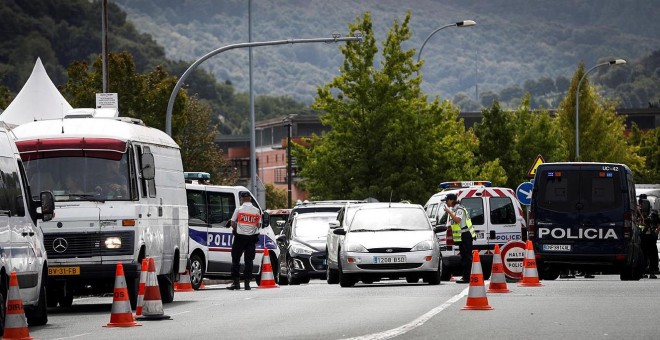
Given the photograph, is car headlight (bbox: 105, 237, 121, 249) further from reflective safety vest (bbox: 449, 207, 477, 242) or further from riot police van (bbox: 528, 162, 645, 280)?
riot police van (bbox: 528, 162, 645, 280)

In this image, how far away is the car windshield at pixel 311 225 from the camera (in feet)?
120

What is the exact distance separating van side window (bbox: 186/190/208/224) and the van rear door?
22.5 ft

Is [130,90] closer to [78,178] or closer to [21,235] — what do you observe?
[78,178]

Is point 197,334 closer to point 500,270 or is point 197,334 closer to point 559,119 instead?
point 500,270

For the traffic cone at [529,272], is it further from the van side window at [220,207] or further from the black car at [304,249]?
the black car at [304,249]

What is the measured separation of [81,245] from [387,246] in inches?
294

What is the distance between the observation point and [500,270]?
82.7 ft

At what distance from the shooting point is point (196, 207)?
33156 millimetres

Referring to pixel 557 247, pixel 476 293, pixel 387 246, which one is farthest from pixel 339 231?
pixel 476 293

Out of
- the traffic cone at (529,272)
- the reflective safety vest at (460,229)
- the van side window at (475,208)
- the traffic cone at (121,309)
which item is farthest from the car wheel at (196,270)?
the traffic cone at (121,309)

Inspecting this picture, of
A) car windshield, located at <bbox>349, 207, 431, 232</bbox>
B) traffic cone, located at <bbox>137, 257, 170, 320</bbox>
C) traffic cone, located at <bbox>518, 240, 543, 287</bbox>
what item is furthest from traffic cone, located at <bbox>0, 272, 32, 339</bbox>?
car windshield, located at <bbox>349, 207, 431, 232</bbox>

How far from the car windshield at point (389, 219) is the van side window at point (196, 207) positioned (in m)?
4.08

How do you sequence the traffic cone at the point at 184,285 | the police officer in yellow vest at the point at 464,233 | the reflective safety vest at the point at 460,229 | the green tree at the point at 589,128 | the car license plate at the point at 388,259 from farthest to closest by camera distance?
the green tree at the point at 589,128, the traffic cone at the point at 184,285, the reflective safety vest at the point at 460,229, the police officer in yellow vest at the point at 464,233, the car license plate at the point at 388,259

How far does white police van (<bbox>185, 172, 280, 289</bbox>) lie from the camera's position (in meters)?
32.9
